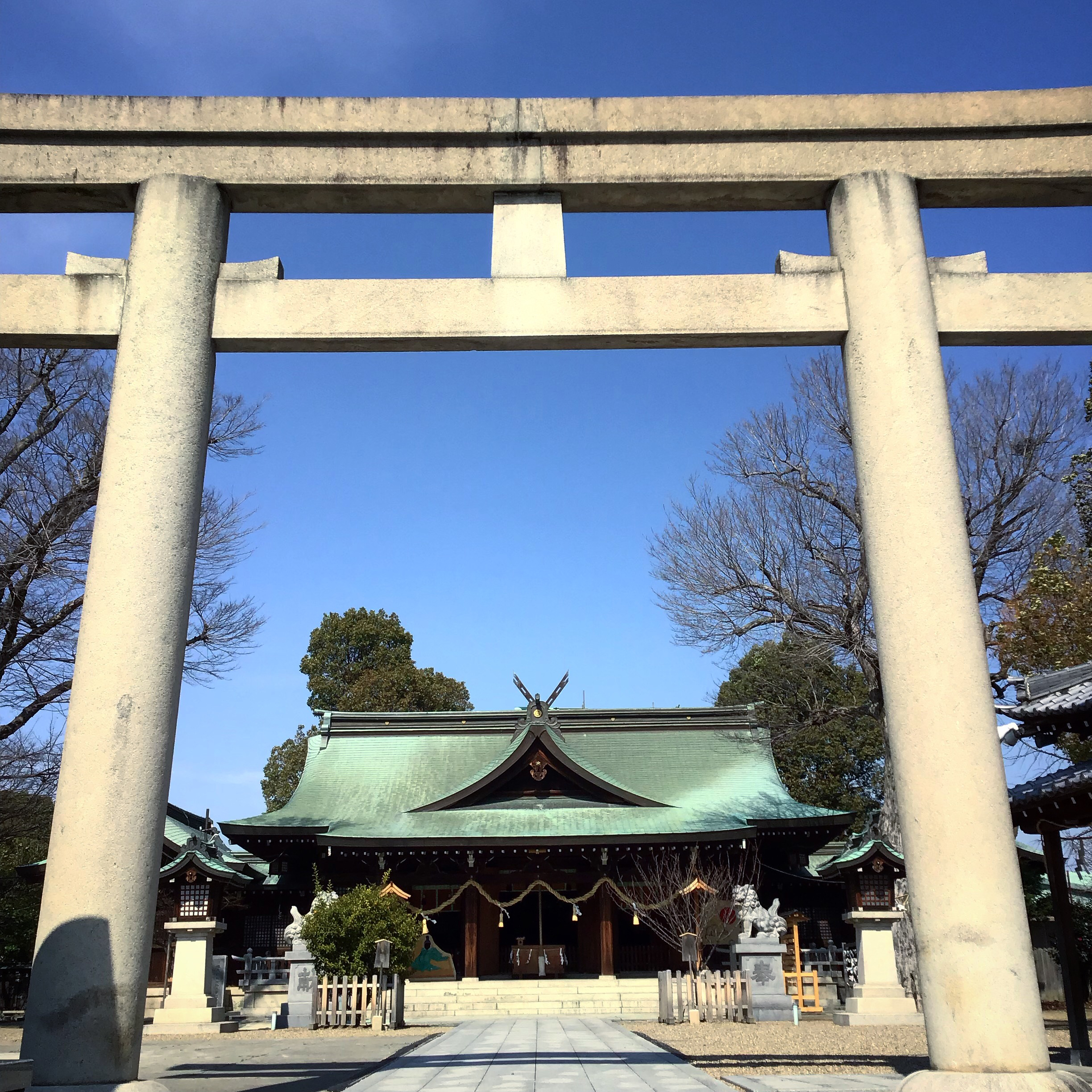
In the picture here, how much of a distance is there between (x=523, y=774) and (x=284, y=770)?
65.1 feet

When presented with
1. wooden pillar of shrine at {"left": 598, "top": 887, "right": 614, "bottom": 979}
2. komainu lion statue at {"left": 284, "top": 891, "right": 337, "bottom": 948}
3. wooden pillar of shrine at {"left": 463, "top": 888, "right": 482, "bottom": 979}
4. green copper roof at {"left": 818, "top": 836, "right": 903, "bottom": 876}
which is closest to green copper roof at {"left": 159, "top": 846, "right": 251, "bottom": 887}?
komainu lion statue at {"left": 284, "top": 891, "right": 337, "bottom": 948}

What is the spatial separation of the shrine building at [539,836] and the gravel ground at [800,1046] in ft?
19.0

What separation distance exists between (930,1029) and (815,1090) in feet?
5.69

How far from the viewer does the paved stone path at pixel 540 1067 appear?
761 cm

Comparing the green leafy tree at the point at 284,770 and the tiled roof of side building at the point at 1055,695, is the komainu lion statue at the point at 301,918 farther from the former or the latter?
the green leafy tree at the point at 284,770

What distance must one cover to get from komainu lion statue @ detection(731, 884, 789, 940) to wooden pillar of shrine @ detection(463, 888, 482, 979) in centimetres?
717

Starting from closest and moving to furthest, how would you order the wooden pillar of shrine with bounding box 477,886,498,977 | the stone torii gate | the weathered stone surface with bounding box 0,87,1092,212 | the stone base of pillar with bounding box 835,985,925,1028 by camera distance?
the stone torii gate → the weathered stone surface with bounding box 0,87,1092,212 → the stone base of pillar with bounding box 835,985,925,1028 → the wooden pillar of shrine with bounding box 477,886,498,977

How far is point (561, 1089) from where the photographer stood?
24.3 feet

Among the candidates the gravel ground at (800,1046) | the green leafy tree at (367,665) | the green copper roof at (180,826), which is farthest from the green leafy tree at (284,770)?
the gravel ground at (800,1046)

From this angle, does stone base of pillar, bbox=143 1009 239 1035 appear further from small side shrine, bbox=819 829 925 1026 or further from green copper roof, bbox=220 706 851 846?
small side shrine, bbox=819 829 925 1026

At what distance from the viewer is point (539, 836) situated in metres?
21.5

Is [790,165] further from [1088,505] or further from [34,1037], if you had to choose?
[1088,505]

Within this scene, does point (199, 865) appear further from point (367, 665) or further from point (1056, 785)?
point (367, 665)

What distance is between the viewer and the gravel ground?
8.62 meters
